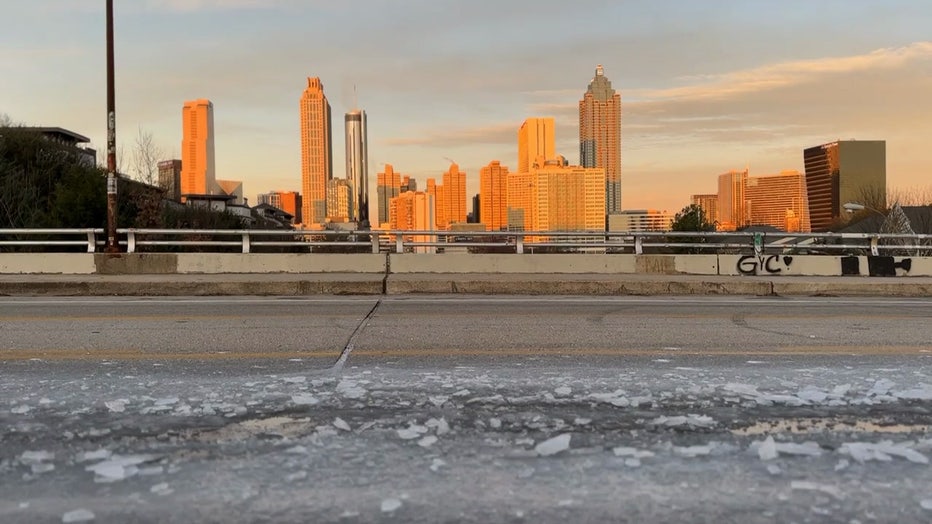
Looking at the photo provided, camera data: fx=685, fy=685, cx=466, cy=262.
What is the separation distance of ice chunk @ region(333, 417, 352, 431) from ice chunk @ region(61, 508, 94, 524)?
132 centimetres

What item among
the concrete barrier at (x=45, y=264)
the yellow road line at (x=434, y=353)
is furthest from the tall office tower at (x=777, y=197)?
the yellow road line at (x=434, y=353)

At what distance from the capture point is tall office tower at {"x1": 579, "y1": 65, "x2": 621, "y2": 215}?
561 feet

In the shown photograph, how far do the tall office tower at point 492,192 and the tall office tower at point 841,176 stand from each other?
37.7m

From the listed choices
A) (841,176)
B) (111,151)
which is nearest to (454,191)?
(841,176)

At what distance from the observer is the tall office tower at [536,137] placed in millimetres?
127631

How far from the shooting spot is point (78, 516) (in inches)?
108

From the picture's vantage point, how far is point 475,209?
340ft

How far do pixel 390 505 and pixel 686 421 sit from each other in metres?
1.91

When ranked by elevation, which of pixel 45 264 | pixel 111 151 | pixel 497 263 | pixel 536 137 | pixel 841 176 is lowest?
pixel 497 263

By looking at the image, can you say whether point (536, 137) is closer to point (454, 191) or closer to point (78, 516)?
point (454, 191)

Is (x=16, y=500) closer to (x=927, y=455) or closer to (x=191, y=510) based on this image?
(x=191, y=510)

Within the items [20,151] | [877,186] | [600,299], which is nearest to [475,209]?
[877,186]

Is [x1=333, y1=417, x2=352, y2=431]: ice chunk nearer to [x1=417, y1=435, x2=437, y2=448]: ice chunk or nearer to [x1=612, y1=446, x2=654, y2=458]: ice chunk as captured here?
[x1=417, y1=435, x2=437, y2=448]: ice chunk

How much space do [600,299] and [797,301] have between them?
3204 mm
